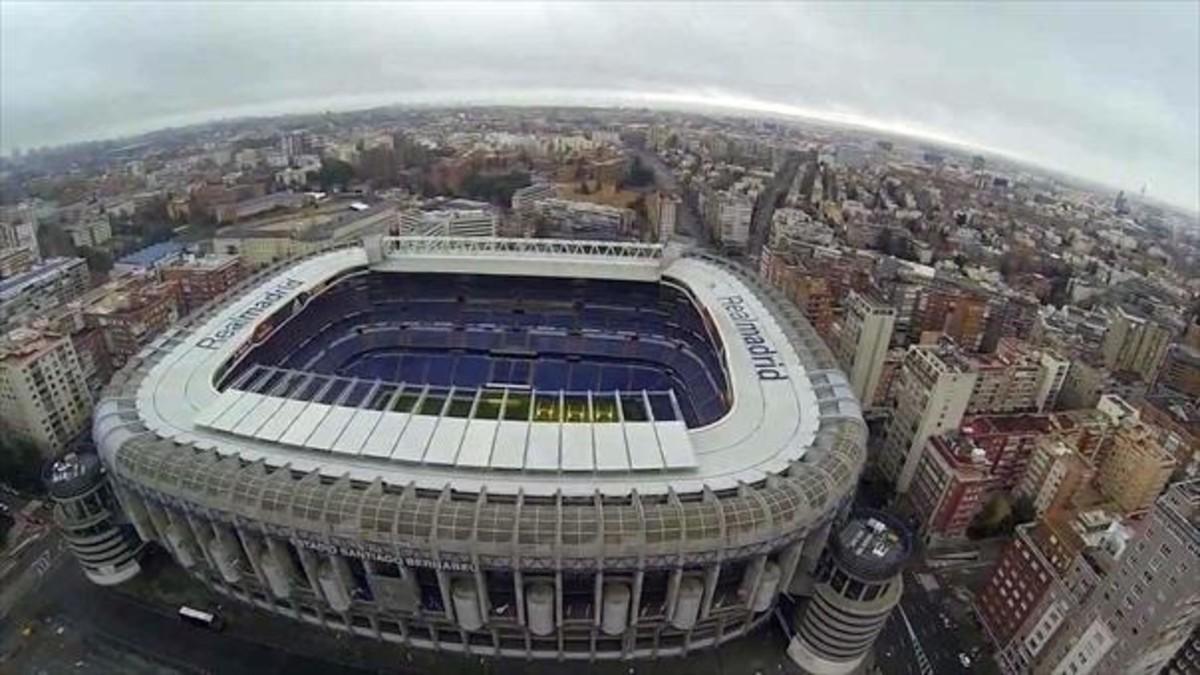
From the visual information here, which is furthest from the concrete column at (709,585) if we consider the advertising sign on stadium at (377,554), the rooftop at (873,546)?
the advertising sign on stadium at (377,554)

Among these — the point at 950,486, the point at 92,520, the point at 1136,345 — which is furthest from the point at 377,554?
the point at 1136,345

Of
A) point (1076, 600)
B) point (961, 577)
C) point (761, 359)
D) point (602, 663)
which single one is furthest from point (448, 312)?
point (1076, 600)

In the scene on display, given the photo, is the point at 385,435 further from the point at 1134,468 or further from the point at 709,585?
the point at 1134,468

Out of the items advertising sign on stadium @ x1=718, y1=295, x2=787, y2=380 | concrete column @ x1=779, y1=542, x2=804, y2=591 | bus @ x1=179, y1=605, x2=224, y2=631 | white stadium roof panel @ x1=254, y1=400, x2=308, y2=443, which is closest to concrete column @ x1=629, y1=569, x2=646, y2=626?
concrete column @ x1=779, y1=542, x2=804, y2=591

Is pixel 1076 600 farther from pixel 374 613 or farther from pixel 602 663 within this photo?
pixel 374 613

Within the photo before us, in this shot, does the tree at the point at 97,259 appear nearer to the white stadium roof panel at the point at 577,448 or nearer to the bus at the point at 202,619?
the bus at the point at 202,619

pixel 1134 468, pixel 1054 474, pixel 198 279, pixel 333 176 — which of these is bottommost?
pixel 333 176
